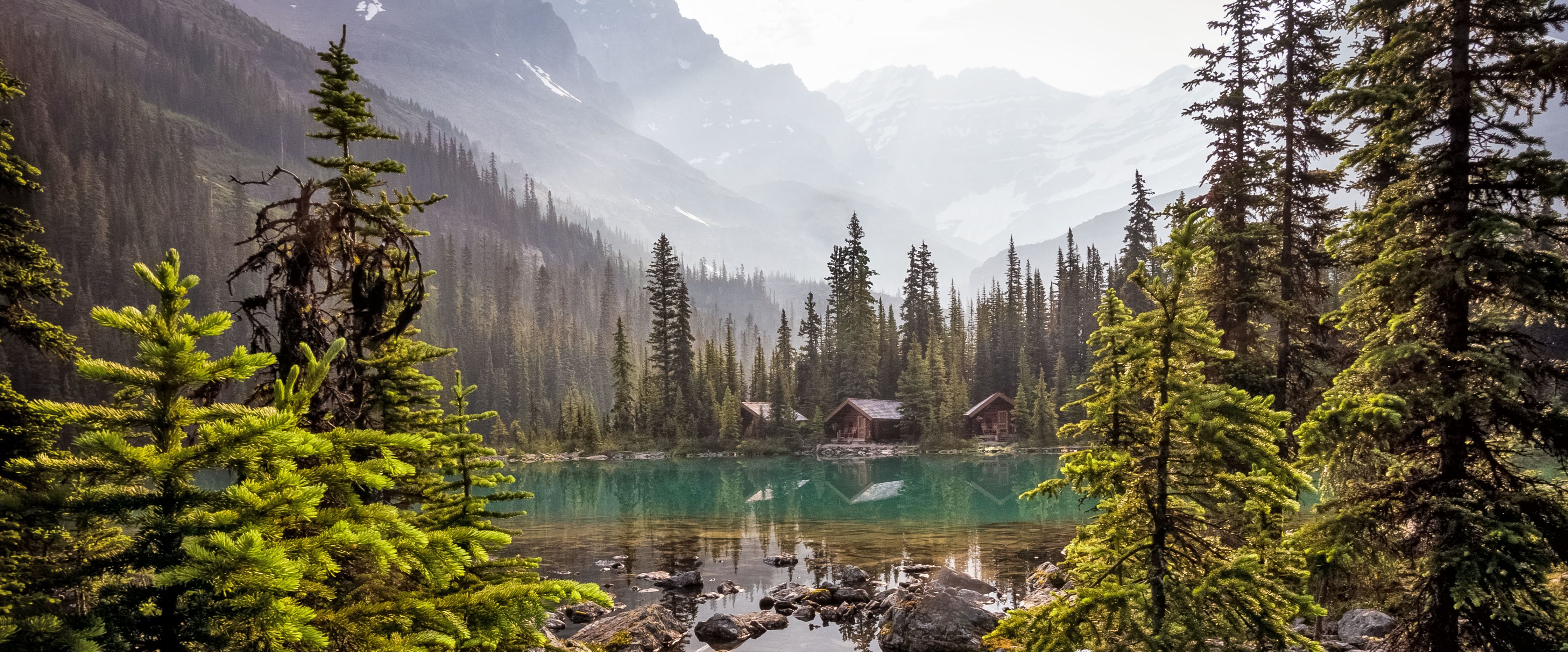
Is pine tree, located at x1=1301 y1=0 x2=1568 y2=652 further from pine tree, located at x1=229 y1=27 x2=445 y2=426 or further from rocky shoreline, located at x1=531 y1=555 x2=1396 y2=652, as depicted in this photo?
pine tree, located at x1=229 y1=27 x2=445 y2=426

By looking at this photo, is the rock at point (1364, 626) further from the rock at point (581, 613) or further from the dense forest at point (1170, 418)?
the rock at point (581, 613)

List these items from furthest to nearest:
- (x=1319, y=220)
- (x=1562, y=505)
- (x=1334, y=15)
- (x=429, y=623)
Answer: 1. (x=1319, y=220)
2. (x=1334, y=15)
3. (x=1562, y=505)
4. (x=429, y=623)

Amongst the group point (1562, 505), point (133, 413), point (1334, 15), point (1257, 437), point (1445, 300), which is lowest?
point (1562, 505)

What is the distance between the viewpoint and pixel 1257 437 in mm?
7289

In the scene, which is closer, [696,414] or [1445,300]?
[1445,300]

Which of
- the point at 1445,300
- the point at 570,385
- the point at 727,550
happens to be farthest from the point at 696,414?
the point at 1445,300

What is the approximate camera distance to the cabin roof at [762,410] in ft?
265

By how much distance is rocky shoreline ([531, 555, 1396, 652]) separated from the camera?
51.9 ft

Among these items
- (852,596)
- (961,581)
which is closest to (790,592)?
(852,596)

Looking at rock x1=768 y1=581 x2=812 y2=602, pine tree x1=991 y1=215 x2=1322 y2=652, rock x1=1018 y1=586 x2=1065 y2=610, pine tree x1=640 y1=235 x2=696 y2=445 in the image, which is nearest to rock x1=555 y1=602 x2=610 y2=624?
rock x1=768 y1=581 x2=812 y2=602

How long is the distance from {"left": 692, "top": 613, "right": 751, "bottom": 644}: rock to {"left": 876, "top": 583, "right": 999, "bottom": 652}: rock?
369 centimetres

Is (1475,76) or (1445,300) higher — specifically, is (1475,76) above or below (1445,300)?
above

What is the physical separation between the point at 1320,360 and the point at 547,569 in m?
26.3

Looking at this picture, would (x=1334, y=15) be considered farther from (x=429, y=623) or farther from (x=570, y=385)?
(x=570, y=385)
